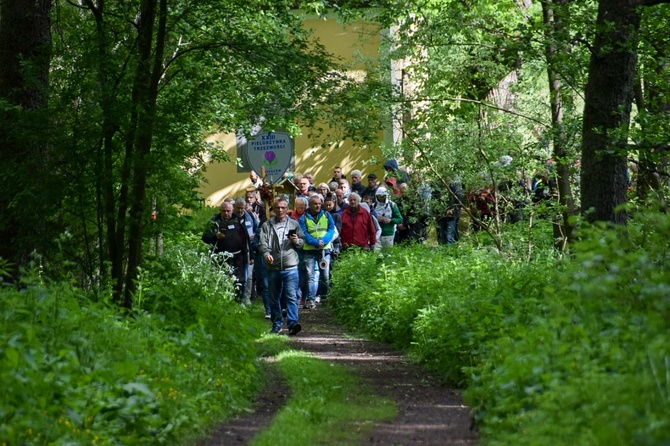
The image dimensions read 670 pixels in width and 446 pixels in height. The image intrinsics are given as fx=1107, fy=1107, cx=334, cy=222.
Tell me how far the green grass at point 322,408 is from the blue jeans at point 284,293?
11.6 ft

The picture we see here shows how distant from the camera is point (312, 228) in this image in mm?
20312

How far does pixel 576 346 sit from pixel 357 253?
15303 millimetres

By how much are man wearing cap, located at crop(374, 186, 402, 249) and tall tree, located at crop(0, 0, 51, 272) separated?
10675mm

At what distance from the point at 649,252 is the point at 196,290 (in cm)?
540

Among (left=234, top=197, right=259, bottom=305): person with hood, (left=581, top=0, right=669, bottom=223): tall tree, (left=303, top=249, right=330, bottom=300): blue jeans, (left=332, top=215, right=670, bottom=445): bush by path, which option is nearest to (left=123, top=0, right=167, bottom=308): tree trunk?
(left=332, top=215, right=670, bottom=445): bush by path

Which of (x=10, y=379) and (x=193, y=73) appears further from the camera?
(x=193, y=73)

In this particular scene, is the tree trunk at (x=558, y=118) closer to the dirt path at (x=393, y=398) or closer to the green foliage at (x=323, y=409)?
the dirt path at (x=393, y=398)

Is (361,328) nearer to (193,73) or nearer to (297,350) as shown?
(297,350)

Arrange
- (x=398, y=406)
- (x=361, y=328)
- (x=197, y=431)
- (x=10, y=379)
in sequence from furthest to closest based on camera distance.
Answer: (x=361, y=328)
(x=398, y=406)
(x=197, y=431)
(x=10, y=379)

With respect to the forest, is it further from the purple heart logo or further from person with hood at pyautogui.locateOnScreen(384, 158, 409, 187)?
the purple heart logo

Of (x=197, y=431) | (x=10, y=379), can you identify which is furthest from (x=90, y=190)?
(x=10, y=379)

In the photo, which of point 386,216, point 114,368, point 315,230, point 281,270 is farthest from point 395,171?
point 114,368

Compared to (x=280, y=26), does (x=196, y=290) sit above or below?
below

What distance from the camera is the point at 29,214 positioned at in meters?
12.3
